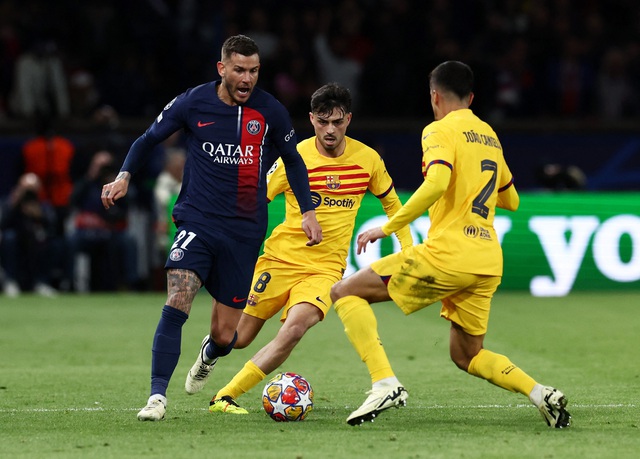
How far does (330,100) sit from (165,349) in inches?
72.9

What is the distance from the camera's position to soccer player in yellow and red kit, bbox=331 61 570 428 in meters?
6.59

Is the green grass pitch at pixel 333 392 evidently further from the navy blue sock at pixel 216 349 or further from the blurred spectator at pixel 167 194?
the blurred spectator at pixel 167 194

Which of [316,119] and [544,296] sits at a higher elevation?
[316,119]

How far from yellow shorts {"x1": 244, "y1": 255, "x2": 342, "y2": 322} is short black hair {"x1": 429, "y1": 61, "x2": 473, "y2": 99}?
154 centimetres

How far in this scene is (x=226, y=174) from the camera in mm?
7234

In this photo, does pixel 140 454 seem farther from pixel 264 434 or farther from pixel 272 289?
pixel 272 289

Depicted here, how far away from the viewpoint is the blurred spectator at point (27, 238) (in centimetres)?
1608

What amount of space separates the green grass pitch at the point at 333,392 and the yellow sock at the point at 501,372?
0.71 feet

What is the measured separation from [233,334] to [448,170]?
1.80 meters

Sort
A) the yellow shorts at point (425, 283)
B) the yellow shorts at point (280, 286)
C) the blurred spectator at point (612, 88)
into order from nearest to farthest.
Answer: the yellow shorts at point (425, 283), the yellow shorts at point (280, 286), the blurred spectator at point (612, 88)

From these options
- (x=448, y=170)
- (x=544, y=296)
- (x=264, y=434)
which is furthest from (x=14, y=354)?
(x=544, y=296)

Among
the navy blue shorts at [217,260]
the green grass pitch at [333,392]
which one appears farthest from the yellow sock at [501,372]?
the navy blue shorts at [217,260]

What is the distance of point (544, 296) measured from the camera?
1577 cm

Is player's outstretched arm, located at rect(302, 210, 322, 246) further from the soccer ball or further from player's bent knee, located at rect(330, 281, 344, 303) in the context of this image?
the soccer ball
